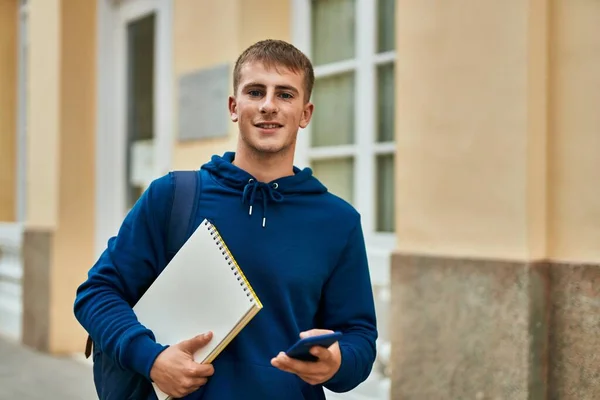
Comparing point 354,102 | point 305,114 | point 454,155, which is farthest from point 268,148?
point 354,102

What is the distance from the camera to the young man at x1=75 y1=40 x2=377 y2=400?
1816 mm

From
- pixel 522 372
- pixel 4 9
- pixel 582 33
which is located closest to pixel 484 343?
pixel 522 372

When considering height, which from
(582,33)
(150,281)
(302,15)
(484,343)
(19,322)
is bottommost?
(19,322)

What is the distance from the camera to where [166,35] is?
588 cm

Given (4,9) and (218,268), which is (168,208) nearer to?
(218,268)

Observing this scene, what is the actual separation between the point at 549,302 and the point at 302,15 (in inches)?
102

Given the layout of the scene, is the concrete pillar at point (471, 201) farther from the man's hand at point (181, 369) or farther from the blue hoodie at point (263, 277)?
the man's hand at point (181, 369)

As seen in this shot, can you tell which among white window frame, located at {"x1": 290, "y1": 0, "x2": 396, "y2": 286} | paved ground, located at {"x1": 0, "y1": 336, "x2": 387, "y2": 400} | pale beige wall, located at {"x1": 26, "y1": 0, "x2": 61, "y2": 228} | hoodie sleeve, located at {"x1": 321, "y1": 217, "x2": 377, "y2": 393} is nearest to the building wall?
white window frame, located at {"x1": 290, "y1": 0, "x2": 396, "y2": 286}

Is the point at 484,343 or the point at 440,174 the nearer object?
the point at 484,343

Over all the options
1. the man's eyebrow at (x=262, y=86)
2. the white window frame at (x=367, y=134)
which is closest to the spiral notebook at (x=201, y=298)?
the man's eyebrow at (x=262, y=86)

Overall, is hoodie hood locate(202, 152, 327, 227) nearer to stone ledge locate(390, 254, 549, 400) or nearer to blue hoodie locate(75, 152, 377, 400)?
blue hoodie locate(75, 152, 377, 400)

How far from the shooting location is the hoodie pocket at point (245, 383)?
1812 mm

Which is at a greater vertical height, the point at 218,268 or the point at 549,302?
the point at 218,268

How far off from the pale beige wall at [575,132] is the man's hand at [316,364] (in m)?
1.75
